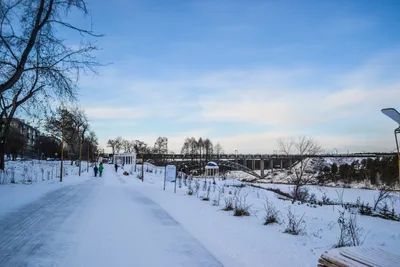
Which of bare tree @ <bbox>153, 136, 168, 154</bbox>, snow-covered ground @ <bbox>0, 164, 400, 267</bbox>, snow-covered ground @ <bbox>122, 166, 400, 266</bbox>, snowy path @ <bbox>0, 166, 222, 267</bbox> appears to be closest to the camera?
snowy path @ <bbox>0, 166, 222, 267</bbox>

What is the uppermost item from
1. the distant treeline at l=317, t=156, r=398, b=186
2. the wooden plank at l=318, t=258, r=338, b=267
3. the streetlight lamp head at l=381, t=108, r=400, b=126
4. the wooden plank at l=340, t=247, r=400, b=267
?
the streetlight lamp head at l=381, t=108, r=400, b=126

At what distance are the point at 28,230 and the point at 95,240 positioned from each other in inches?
72.3

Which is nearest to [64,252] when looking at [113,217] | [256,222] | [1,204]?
[113,217]

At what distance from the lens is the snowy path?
476 centimetres

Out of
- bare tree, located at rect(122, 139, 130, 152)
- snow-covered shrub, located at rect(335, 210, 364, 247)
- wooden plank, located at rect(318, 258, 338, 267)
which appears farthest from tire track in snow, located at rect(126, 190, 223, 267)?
bare tree, located at rect(122, 139, 130, 152)

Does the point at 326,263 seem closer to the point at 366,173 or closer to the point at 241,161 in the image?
the point at 366,173

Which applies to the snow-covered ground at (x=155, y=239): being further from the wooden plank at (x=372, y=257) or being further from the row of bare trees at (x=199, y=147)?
the row of bare trees at (x=199, y=147)

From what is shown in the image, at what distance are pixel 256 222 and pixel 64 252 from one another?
5.13 metres

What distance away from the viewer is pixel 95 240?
595 centimetres

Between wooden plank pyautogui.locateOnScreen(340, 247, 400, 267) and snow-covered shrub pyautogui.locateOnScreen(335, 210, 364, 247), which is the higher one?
wooden plank pyautogui.locateOnScreen(340, 247, 400, 267)

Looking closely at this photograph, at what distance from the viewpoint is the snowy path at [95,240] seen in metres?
4.76

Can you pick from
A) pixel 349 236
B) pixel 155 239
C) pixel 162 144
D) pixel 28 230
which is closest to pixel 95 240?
pixel 155 239

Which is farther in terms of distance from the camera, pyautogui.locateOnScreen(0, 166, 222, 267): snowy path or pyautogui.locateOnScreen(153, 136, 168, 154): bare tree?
pyautogui.locateOnScreen(153, 136, 168, 154): bare tree

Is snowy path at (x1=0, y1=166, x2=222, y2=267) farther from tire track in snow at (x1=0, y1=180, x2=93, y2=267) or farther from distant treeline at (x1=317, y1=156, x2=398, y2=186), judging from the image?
distant treeline at (x1=317, y1=156, x2=398, y2=186)
